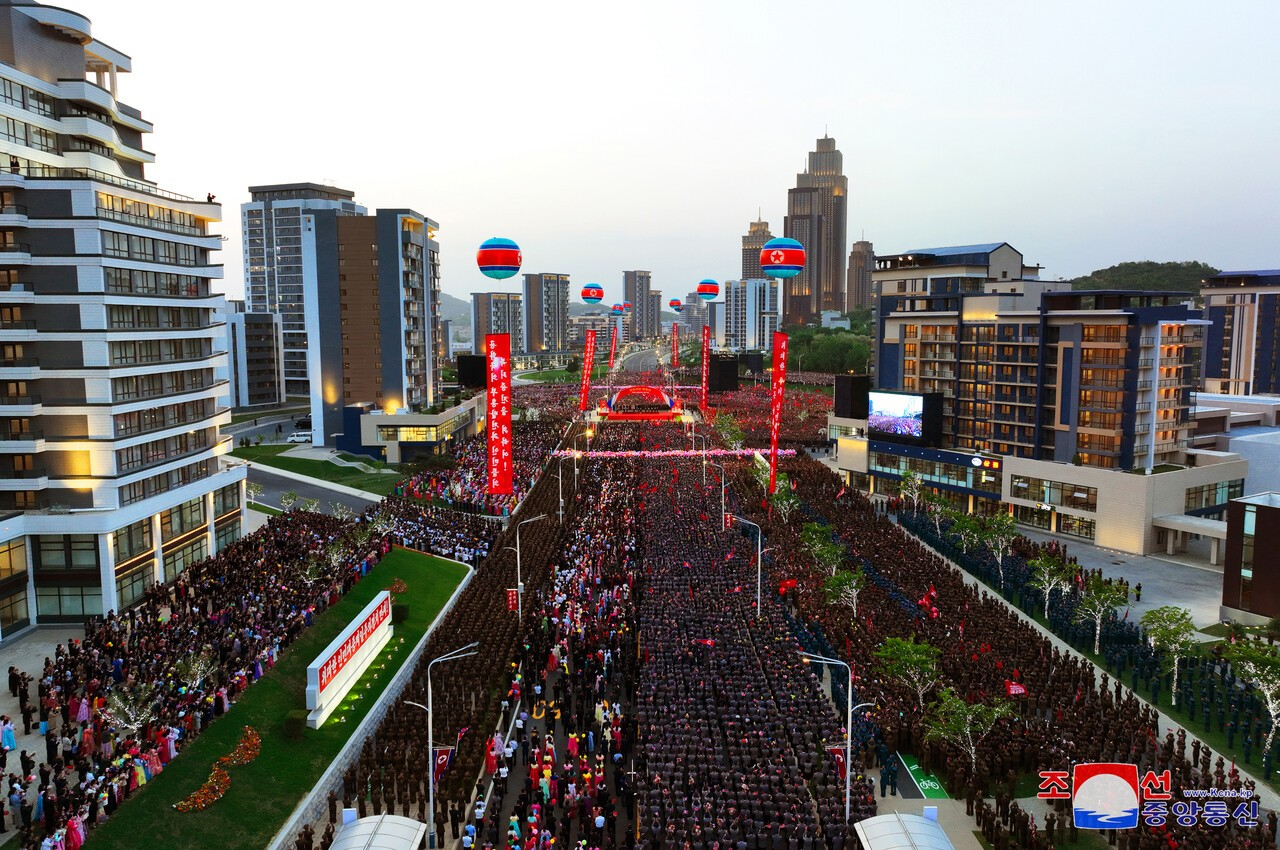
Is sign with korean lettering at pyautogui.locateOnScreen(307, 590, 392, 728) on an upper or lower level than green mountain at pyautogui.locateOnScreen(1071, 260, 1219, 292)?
lower

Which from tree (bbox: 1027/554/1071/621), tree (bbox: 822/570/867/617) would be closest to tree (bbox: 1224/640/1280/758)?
tree (bbox: 1027/554/1071/621)

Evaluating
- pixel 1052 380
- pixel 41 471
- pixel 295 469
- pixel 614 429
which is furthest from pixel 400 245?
pixel 1052 380

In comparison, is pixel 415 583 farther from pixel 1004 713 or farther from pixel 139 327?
pixel 1004 713

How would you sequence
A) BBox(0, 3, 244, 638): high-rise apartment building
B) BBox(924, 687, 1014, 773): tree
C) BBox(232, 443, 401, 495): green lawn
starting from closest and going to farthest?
BBox(924, 687, 1014, 773): tree, BBox(0, 3, 244, 638): high-rise apartment building, BBox(232, 443, 401, 495): green lawn

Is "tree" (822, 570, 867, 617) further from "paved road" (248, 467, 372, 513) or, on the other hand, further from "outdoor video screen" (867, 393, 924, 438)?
"paved road" (248, 467, 372, 513)

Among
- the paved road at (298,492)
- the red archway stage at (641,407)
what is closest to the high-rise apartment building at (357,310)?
the paved road at (298,492)
